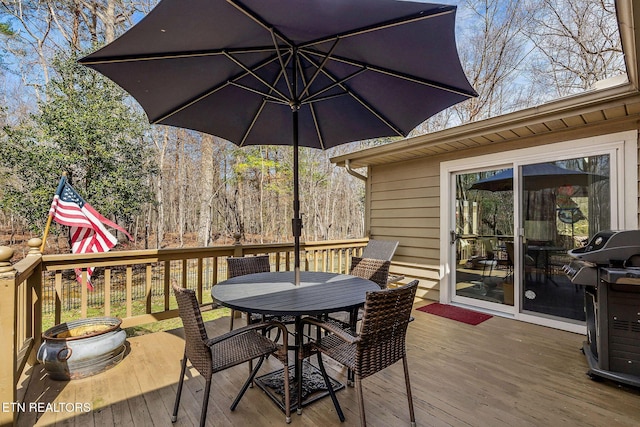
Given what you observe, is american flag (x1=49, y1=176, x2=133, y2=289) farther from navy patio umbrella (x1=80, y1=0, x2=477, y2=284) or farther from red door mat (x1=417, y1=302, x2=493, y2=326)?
red door mat (x1=417, y1=302, x2=493, y2=326)

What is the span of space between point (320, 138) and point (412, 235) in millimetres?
2516

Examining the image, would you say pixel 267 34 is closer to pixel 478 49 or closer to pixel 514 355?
pixel 514 355

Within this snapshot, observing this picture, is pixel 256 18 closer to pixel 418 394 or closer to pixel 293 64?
pixel 293 64

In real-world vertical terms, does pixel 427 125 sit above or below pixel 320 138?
above

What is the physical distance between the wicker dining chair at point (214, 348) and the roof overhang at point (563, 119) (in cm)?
261

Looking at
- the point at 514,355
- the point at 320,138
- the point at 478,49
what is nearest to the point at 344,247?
the point at 320,138

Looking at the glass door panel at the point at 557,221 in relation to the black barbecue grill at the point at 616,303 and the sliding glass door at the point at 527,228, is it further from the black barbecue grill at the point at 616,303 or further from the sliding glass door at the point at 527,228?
the black barbecue grill at the point at 616,303

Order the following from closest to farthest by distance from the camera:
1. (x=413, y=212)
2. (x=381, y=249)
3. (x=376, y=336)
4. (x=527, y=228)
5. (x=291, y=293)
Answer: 1. (x=376, y=336)
2. (x=291, y=293)
3. (x=527, y=228)
4. (x=381, y=249)
5. (x=413, y=212)

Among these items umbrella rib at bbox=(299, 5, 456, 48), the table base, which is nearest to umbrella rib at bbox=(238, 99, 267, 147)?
umbrella rib at bbox=(299, 5, 456, 48)

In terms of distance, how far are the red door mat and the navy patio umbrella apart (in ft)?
8.15

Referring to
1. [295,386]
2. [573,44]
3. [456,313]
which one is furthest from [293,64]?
[573,44]

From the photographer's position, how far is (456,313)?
424 cm

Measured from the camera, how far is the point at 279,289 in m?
2.36

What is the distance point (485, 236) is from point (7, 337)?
4.75 meters
